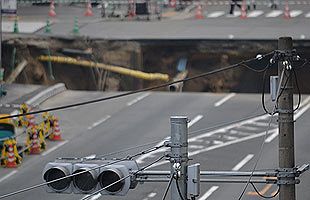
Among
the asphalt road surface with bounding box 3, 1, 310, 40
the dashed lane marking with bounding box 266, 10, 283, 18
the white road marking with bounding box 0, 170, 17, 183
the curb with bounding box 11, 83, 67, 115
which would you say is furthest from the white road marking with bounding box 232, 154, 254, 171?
the dashed lane marking with bounding box 266, 10, 283, 18

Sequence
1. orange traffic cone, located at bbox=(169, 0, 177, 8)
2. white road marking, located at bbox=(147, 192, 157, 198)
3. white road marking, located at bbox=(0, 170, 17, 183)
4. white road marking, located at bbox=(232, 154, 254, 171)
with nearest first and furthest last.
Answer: white road marking, located at bbox=(147, 192, 157, 198) → white road marking, located at bbox=(0, 170, 17, 183) → white road marking, located at bbox=(232, 154, 254, 171) → orange traffic cone, located at bbox=(169, 0, 177, 8)

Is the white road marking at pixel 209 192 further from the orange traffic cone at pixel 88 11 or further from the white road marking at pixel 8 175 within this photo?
the orange traffic cone at pixel 88 11

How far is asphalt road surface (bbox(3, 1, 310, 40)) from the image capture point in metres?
39.1

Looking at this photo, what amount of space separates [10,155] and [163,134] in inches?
203

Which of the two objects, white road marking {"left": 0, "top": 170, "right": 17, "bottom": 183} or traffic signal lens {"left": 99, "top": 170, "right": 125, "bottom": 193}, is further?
white road marking {"left": 0, "top": 170, "right": 17, "bottom": 183}

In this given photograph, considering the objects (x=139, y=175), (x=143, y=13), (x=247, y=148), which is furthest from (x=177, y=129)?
(x=143, y=13)

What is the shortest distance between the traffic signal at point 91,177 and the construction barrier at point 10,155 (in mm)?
12145

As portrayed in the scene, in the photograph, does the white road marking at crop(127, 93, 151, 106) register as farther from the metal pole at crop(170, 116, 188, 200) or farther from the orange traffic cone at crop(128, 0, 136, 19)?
the metal pole at crop(170, 116, 188, 200)

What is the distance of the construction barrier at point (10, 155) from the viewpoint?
2527 cm

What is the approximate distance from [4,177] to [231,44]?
15285mm

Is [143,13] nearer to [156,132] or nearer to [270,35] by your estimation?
[270,35]

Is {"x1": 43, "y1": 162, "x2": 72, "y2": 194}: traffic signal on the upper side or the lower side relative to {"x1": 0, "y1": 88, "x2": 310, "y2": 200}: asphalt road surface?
upper

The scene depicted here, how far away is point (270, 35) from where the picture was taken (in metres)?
38.7

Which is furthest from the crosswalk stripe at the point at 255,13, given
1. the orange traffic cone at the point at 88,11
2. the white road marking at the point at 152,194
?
the white road marking at the point at 152,194
